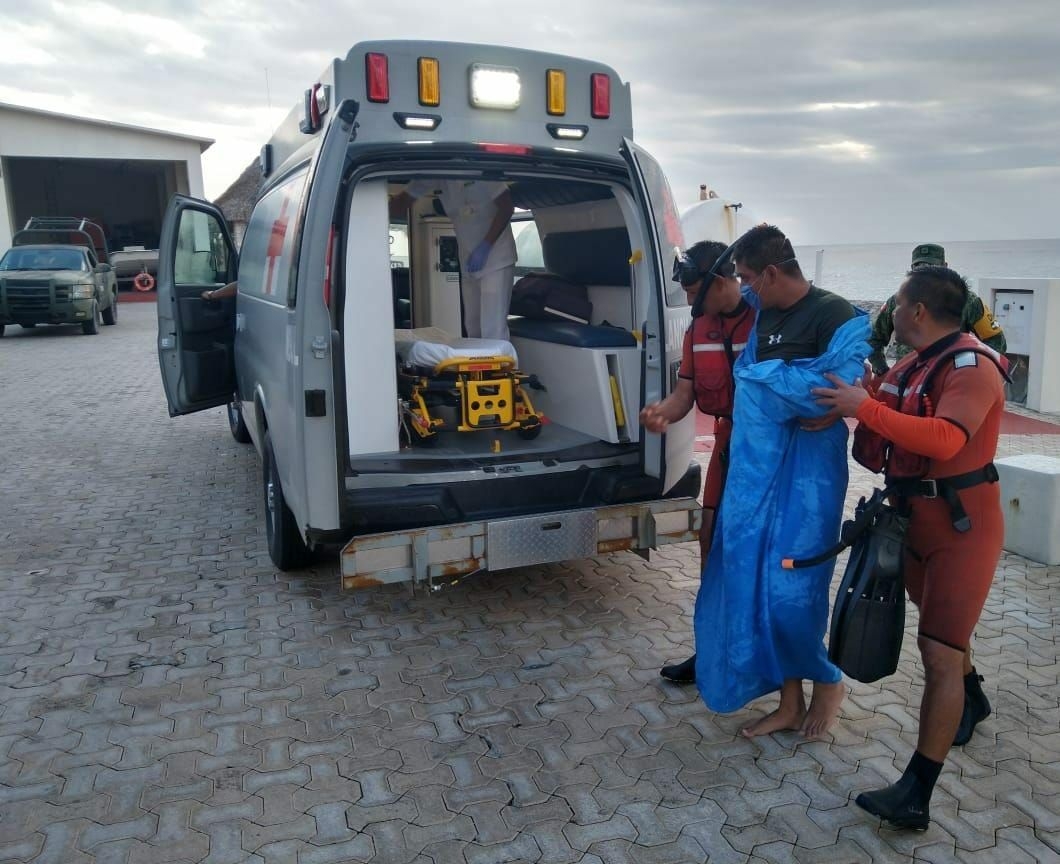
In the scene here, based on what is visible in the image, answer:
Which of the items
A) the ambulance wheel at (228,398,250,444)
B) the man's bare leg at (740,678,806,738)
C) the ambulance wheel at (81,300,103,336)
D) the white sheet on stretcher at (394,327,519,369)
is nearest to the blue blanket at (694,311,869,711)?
the man's bare leg at (740,678,806,738)

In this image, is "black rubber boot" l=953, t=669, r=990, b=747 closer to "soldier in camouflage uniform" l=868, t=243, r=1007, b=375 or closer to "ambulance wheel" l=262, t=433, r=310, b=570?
"soldier in camouflage uniform" l=868, t=243, r=1007, b=375

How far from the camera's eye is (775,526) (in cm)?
304

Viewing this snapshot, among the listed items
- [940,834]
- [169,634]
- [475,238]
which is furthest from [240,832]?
[475,238]

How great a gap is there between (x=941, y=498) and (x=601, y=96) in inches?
92.6

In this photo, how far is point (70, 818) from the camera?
9.24 ft

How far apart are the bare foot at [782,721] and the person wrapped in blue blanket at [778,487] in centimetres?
18

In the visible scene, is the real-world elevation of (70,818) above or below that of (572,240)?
below

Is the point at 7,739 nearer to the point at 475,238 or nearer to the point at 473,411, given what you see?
the point at 473,411

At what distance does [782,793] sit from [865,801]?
0.88 feet

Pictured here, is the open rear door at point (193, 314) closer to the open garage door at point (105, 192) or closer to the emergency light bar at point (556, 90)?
the emergency light bar at point (556, 90)

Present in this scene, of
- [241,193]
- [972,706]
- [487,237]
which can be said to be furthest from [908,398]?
[241,193]

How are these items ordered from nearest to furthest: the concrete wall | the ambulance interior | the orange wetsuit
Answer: the orange wetsuit
the ambulance interior
the concrete wall

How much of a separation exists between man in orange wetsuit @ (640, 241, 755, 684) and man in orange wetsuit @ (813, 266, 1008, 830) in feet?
2.44

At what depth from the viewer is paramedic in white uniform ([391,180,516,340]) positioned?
545 centimetres
